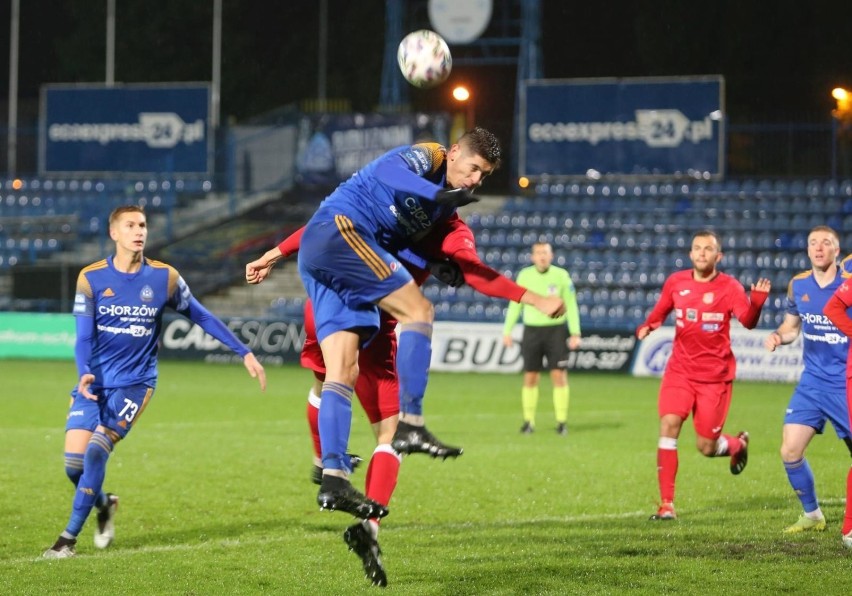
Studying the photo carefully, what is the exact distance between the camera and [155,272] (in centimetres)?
938

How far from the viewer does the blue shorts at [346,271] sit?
7.01 m

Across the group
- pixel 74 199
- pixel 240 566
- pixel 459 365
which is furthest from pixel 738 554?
pixel 74 199

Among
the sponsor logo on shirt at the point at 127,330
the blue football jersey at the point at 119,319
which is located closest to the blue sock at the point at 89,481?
the blue football jersey at the point at 119,319

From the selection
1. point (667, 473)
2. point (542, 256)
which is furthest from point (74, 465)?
point (542, 256)

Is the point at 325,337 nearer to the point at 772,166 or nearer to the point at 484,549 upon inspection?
the point at 484,549

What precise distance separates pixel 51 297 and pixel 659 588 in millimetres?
23350

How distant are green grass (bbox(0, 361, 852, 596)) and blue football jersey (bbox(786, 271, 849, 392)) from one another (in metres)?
1.12

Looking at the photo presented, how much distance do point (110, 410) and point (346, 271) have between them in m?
2.87

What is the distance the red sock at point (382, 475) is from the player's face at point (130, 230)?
2.57 metres

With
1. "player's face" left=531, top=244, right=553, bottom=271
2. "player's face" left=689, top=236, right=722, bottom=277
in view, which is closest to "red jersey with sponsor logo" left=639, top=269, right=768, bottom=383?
"player's face" left=689, top=236, right=722, bottom=277

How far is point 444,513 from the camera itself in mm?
10766

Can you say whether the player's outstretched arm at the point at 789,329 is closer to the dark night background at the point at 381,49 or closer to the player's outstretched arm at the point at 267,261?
the player's outstretched arm at the point at 267,261

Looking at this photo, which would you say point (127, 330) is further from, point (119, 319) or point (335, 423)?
point (335, 423)

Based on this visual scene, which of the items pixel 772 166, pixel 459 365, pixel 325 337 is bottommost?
pixel 459 365
